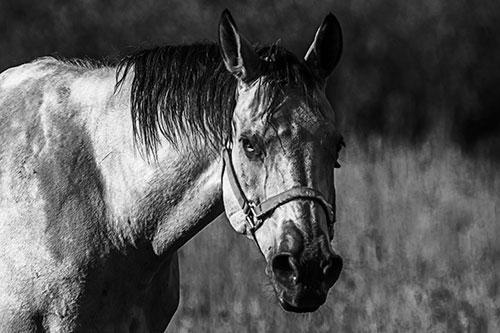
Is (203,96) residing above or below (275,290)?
above

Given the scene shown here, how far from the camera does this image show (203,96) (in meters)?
3.55

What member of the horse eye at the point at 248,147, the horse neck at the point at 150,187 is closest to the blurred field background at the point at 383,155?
the horse neck at the point at 150,187

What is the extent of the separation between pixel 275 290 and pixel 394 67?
9.51m

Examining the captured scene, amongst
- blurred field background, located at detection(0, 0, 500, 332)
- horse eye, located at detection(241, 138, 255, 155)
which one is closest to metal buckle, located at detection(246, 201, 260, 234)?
horse eye, located at detection(241, 138, 255, 155)

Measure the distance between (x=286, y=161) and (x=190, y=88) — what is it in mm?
485

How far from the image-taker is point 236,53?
3.44 meters

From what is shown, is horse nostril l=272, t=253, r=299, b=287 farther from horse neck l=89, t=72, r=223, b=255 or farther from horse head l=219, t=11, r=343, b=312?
horse neck l=89, t=72, r=223, b=255

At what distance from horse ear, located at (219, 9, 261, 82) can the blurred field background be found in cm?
67

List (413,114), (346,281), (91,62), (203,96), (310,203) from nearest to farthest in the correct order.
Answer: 1. (310,203)
2. (203,96)
3. (91,62)
4. (346,281)
5. (413,114)

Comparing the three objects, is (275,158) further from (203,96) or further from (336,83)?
(336,83)

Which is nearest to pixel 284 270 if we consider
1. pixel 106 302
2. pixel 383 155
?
pixel 106 302

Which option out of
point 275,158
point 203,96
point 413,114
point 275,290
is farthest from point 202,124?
point 413,114

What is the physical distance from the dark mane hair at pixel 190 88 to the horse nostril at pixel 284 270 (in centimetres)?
47

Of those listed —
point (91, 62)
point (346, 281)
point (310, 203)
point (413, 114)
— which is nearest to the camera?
point (310, 203)
